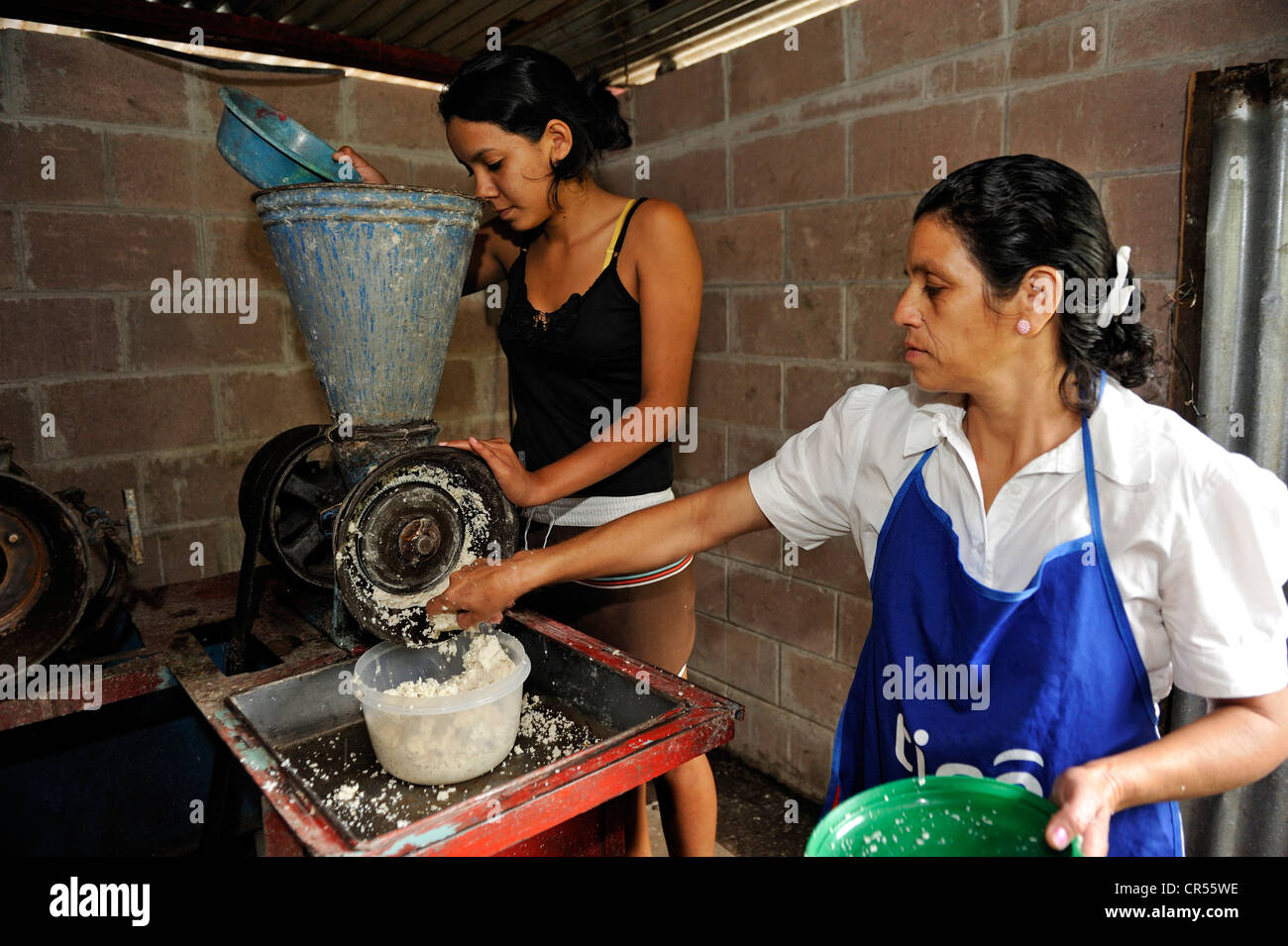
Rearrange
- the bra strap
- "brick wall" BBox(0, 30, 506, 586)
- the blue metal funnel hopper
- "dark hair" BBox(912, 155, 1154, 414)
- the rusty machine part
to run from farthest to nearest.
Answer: "brick wall" BBox(0, 30, 506, 586) → the bra strap → the rusty machine part → the blue metal funnel hopper → "dark hair" BBox(912, 155, 1154, 414)

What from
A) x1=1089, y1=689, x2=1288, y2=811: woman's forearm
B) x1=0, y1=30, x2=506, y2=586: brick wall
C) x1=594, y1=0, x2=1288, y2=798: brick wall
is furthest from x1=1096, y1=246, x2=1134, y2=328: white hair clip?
x1=0, y1=30, x2=506, y2=586: brick wall

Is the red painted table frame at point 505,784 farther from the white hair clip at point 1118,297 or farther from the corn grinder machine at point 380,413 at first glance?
the white hair clip at point 1118,297

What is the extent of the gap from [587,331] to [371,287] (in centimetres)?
58

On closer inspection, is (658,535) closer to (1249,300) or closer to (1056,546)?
(1056,546)

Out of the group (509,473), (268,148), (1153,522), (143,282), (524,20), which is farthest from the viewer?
→ (524,20)

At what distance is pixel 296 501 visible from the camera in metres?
2.03

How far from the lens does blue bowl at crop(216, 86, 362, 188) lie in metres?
1.74

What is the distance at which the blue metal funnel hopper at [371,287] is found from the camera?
1.67 meters

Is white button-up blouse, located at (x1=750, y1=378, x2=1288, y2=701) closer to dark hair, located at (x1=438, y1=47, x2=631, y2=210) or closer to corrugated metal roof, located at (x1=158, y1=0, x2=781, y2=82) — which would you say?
dark hair, located at (x1=438, y1=47, x2=631, y2=210)

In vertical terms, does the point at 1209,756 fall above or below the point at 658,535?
below

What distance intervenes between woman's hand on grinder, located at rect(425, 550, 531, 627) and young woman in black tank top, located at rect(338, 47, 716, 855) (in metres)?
0.28

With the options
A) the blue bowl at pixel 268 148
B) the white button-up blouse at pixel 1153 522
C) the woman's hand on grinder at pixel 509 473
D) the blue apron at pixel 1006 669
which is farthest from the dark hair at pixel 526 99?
the blue apron at pixel 1006 669

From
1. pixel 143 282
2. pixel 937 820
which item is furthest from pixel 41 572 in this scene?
pixel 937 820
